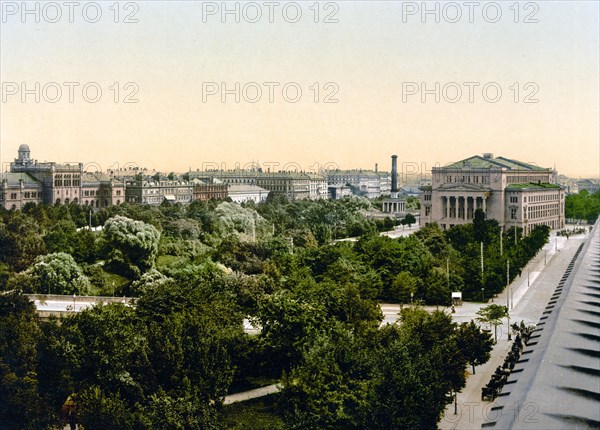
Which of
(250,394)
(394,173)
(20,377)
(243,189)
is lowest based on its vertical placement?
(250,394)

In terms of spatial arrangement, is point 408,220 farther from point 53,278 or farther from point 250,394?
point 250,394

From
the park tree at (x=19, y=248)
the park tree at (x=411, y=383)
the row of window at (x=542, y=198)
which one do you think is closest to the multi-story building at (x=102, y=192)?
the row of window at (x=542, y=198)

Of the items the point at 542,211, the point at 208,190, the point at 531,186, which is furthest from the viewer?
the point at 208,190

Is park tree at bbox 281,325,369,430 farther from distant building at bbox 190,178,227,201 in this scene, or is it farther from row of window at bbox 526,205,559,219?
distant building at bbox 190,178,227,201

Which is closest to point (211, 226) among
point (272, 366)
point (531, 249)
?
point (531, 249)

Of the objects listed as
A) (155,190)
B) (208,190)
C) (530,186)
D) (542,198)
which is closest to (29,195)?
(155,190)

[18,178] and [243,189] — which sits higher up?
[18,178]

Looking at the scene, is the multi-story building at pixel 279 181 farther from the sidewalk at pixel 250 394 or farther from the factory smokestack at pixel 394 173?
the sidewalk at pixel 250 394
